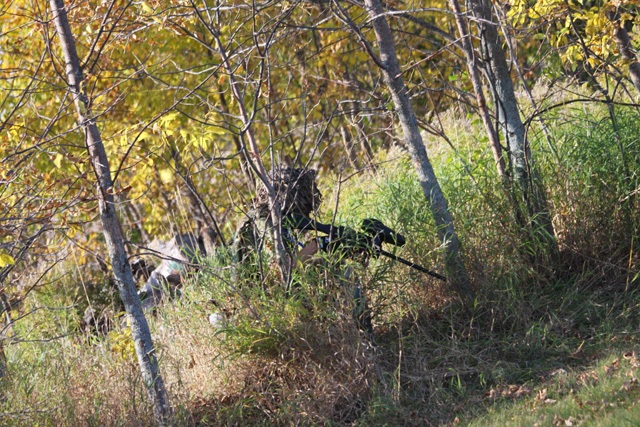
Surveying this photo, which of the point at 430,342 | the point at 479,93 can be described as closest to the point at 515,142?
the point at 479,93

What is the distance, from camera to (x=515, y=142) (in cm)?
462

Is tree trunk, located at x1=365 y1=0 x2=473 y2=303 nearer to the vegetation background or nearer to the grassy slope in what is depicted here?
the vegetation background

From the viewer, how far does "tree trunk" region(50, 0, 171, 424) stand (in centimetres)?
333

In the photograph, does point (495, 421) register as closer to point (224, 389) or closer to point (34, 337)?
point (224, 389)

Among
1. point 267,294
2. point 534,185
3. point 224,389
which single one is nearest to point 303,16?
point 534,185

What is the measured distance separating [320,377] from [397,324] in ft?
3.11

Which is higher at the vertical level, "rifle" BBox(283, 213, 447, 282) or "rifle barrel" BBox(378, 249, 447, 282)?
"rifle" BBox(283, 213, 447, 282)

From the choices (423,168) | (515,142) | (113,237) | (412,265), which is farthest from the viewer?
(515,142)

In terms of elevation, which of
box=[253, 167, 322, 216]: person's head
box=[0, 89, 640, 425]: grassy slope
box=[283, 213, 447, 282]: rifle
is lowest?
box=[0, 89, 640, 425]: grassy slope

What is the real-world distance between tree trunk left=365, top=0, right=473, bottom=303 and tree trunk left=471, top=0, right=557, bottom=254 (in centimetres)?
60

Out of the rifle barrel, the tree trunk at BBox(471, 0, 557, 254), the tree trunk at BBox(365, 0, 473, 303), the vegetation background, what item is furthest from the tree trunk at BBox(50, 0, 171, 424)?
the tree trunk at BBox(471, 0, 557, 254)

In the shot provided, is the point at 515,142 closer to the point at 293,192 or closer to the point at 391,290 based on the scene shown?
the point at 391,290

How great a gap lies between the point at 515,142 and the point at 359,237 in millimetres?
1553

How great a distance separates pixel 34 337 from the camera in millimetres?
5559
